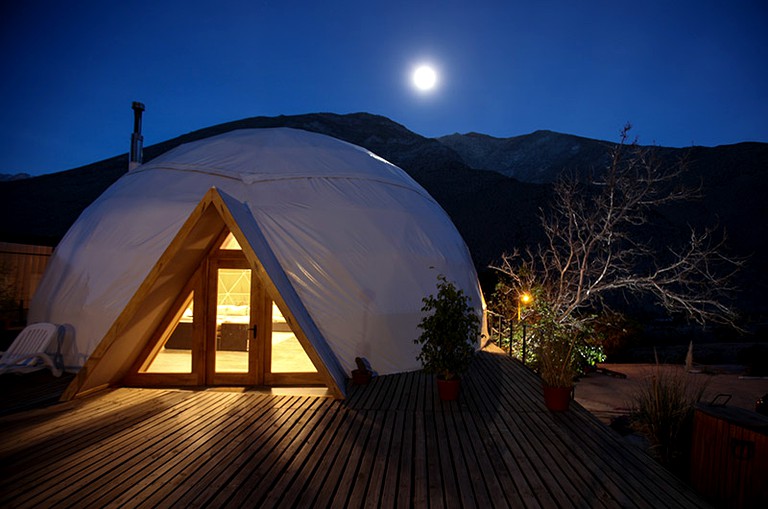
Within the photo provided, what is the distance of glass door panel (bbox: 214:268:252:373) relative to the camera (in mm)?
5949

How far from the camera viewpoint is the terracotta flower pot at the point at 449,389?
16.7 ft

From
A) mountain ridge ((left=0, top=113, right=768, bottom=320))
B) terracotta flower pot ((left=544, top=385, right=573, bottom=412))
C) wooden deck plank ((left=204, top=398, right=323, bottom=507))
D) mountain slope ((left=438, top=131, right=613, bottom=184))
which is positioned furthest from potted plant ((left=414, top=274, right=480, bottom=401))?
mountain slope ((left=438, top=131, right=613, bottom=184))

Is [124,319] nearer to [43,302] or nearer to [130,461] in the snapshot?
[130,461]

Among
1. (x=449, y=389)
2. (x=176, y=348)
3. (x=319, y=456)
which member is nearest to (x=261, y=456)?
(x=319, y=456)

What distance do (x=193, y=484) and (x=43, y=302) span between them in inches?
251

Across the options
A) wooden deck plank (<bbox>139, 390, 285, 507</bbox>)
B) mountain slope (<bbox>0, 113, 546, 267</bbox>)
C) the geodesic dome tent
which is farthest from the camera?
mountain slope (<bbox>0, 113, 546, 267</bbox>)

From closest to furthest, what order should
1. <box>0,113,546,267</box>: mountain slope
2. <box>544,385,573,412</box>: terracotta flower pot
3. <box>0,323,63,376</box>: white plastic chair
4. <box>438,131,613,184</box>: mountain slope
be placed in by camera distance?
1. <box>544,385,573,412</box>: terracotta flower pot
2. <box>0,323,63,376</box>: white plastic chair
3. <box>0,113,546,267</box>: mountain slope
4. <box>438,131,613,184</box>: mountain slope

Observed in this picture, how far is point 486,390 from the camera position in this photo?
5.67 metres

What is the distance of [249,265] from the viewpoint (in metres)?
5.91

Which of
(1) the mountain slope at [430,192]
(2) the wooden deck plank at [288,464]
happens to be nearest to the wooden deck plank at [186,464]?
(2) the wooden deck plank at [288,464]

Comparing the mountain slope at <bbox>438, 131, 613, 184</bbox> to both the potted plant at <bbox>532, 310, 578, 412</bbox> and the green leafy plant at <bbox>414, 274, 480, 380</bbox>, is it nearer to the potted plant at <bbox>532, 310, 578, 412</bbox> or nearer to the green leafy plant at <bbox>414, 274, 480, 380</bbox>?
the potted plant at <bbox>532, 310, 578, 412</bbox>

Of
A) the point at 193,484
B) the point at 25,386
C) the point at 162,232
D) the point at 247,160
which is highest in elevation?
the point at 247,160

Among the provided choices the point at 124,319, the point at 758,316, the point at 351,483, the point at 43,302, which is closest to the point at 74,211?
the point at 43,302

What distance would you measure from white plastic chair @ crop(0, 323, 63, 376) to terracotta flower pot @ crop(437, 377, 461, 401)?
625 centimetres
